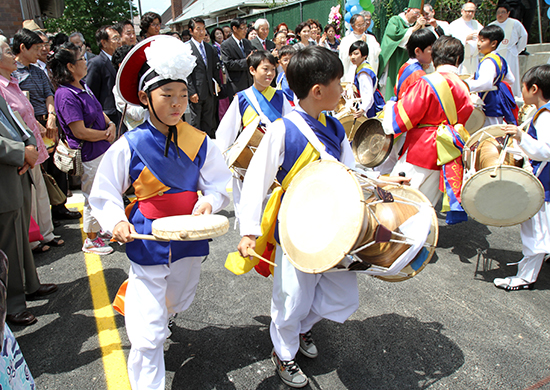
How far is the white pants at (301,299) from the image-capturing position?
220 cm

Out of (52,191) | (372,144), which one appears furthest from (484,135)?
(52,191)

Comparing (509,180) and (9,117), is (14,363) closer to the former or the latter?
(9,117)

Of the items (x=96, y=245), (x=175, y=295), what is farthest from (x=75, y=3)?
(x=175, y=295)

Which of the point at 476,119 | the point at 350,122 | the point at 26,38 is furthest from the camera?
the point at 350,122

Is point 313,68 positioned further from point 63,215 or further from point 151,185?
point 63,215

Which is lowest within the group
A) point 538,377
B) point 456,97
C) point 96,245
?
point 538,377

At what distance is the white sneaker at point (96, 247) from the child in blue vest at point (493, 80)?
448 centimetres

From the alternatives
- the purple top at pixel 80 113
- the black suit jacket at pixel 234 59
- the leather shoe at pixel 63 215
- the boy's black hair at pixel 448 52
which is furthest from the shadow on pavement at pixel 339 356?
the black suit jacket at pixel 234 59

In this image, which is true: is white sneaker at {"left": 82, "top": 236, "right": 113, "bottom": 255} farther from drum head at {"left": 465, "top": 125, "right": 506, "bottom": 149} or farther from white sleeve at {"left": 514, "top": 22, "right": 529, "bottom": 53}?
white sleeve at {"left": 514, "top": 22, "right": 529, "bottom": 53}

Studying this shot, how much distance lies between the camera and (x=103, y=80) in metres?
5.14

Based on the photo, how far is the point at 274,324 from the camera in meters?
2.35

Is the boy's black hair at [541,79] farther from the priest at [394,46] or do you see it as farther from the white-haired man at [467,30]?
the white-haired man at [467,30]

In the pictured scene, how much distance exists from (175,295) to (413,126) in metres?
2.58

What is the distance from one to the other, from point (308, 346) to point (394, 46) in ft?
23.8
